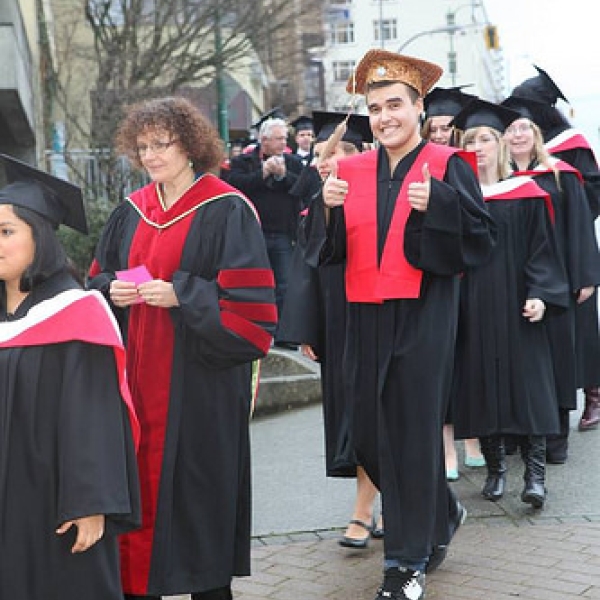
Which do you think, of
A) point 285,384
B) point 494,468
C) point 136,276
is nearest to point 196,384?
point 136,276

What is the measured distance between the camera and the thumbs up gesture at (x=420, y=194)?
4.55 metres

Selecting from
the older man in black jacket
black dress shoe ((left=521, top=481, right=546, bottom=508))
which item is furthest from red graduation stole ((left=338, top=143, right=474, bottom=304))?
the older man in black jacket

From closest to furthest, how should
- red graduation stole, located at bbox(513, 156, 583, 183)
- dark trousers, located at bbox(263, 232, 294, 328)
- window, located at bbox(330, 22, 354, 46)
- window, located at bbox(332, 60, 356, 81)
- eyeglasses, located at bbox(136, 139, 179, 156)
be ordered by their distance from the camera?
eyeglasses, located at bbox(136, 139, 179, 156)
red graduation stole, located at bbox(513, 156, 583, 183)
dark trousers, located at bbox(263, 232, 294, 328)
window, located at bbox(332, 60, 356, 81)
window, located at bbox(330, 22, 354, 46)

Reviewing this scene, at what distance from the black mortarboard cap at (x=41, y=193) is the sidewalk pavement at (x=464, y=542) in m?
1.96

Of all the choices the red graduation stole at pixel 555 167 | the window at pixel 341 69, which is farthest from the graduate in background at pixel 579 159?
the window at pixel 341 69

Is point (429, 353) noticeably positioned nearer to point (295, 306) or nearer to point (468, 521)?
point (295, 306)

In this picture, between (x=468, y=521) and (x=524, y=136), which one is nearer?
(x=468, y=521)

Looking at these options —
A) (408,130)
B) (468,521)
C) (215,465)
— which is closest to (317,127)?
(408,130)

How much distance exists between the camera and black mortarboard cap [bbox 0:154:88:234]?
145 inches

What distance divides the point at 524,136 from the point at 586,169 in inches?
38.8

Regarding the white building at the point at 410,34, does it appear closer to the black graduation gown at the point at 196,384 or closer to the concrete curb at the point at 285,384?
the concrete curb at the point at 285,384

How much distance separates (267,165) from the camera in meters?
10.5

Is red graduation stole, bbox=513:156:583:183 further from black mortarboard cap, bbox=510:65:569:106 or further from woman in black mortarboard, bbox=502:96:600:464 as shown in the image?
black mortarboard cap, bbox=510:65:569:106

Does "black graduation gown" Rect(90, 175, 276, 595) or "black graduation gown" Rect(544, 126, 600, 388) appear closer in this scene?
"black graduation gown" Rect(90, 175, 276, 595)
